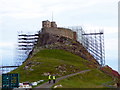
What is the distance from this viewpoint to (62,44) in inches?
5404

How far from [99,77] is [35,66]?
70.9 feet

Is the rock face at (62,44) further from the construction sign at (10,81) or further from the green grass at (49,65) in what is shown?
the construction sign at (10,81)

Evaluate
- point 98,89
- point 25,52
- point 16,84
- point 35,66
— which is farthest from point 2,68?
point 98,89

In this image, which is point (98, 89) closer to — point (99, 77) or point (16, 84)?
point (16, 84)

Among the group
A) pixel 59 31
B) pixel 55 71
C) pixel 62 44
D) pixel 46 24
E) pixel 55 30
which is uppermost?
pixel 46 24

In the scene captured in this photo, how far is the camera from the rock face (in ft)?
436

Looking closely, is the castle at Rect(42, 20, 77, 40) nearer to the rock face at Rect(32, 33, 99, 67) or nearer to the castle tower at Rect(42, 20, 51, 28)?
the castle tower at Rect(42, 20, 51, 28)

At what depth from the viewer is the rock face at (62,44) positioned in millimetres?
132750

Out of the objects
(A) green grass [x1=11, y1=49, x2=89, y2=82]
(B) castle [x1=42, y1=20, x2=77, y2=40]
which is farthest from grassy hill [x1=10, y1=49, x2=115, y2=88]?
(B) castle [x1=42, y1=20, x2=77, y2=40]

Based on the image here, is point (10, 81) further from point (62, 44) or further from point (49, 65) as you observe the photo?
point (62, 44)

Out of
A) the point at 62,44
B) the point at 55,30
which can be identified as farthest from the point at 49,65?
the point at 55,30

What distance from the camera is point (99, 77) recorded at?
89.7 metres

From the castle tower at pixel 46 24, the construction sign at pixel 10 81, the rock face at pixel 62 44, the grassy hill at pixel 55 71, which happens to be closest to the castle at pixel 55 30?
the castle tower at pixel 46 24

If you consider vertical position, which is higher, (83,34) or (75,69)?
(83,34)
